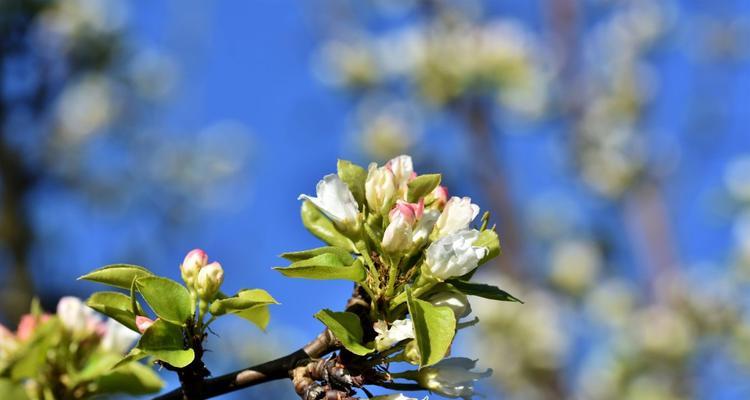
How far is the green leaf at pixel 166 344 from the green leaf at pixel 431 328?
251mm

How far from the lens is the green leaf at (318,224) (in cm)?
120

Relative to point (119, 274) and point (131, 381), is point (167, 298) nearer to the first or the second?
point (119, 274)

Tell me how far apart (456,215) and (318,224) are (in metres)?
0.20

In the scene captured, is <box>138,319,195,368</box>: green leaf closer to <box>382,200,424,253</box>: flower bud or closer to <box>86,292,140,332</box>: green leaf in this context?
<box>86,292,140,332</box>: green leaf

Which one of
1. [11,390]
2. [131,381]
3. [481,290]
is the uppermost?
[481,290]

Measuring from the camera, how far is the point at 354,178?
1163 millimetres

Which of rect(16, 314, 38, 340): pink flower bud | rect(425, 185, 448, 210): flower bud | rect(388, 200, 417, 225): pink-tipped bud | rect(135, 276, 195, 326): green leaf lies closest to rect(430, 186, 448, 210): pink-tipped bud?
rect(425, 185, 448, 210): flower bud

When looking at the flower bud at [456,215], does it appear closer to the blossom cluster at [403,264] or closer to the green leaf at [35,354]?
the blossom cluster at [403,264]

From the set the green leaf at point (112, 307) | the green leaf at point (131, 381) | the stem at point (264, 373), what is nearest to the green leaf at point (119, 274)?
the green leaf at point (112, 307)

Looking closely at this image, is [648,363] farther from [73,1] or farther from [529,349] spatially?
[73,1]

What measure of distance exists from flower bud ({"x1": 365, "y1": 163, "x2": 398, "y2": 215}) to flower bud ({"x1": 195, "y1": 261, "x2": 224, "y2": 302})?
197 mm

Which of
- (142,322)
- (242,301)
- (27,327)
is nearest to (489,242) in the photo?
(242,301)

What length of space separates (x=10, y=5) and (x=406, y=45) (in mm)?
2661

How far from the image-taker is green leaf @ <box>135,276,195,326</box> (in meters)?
1.03
